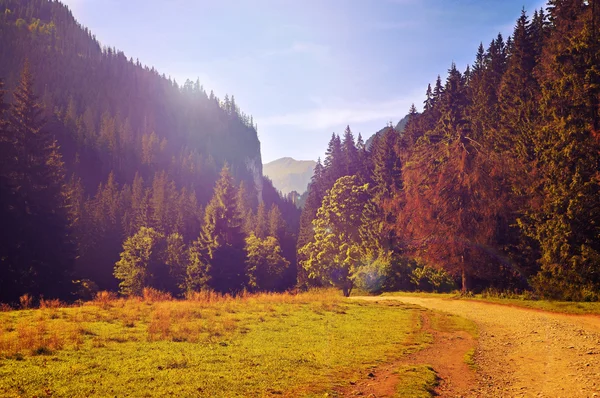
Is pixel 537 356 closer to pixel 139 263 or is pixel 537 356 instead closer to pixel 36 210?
pixel 36 210

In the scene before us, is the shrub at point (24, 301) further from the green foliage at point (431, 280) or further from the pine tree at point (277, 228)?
the pine tree at point (277, 228)

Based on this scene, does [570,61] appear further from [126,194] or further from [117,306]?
[126,194]

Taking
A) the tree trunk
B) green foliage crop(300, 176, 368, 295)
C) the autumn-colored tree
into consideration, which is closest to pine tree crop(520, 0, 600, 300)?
the autumn-colored tree

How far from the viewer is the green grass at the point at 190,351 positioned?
8.24 meters

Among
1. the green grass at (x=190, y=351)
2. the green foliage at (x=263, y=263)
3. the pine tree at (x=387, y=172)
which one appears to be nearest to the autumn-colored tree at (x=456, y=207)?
the green grass at (x=190, y=351)

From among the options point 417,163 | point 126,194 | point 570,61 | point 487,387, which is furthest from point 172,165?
point 487,387

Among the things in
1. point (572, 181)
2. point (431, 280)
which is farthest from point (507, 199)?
point (431, 280)

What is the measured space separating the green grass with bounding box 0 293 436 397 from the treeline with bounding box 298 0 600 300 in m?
12.0

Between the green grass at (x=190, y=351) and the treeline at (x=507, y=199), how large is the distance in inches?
472

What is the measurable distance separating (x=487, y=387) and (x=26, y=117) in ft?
141

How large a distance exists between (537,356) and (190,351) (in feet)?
36.4

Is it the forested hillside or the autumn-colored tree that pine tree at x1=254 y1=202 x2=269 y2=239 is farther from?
the autumn-colored tree

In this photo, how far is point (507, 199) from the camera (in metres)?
29.3

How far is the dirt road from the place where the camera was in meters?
8.95
